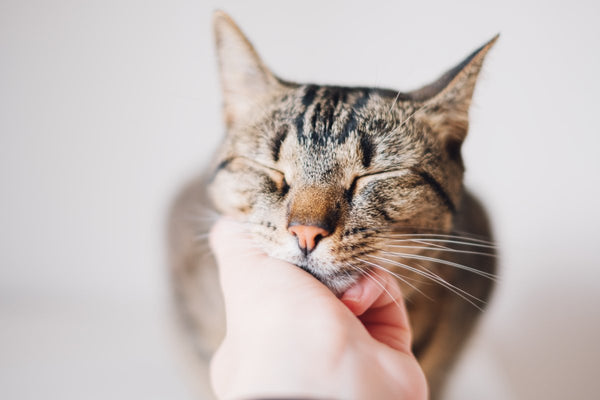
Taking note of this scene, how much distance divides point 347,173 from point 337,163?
0.08ft

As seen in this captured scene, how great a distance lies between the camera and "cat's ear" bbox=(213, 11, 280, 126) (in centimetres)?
74

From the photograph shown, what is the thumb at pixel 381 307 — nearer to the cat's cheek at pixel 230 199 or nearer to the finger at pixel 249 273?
the finger at pixel 249 273

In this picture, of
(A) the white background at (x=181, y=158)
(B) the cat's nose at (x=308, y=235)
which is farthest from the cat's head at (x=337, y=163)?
(A) the white background at (x=181, y=158)

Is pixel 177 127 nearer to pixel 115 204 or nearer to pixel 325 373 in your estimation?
pixel 115 204

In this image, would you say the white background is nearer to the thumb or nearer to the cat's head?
the cat's head

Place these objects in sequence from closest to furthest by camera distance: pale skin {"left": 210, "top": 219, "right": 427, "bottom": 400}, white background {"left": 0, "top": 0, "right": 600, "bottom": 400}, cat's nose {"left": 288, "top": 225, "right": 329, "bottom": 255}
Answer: pale skin {"left": 210, "top": 219, "right": 427, "bottom": 400}, cat's nose {"left": 288, "top": 225, "right": 329, "bottom": 255}, white background {"left": 0, "top": 0, "right": 600, "bottom": 400}

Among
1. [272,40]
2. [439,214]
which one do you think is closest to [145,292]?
[272,40]

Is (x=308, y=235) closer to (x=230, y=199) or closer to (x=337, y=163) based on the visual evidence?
(x=337, y=163)

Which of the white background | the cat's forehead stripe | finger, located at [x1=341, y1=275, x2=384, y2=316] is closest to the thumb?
finger, located at [x1=341, y1=275, x2=384, y2=316]

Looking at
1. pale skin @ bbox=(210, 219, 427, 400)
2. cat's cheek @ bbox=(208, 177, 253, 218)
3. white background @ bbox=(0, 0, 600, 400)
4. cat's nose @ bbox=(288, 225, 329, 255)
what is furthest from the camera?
white background @ bbox=(0, 0, 600, 400)

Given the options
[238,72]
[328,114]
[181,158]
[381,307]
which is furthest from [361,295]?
[181,158]

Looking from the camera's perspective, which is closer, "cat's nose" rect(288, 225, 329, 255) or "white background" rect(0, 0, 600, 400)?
"cat's nose" rect(288, 225, 329, 255)

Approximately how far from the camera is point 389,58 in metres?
0.93

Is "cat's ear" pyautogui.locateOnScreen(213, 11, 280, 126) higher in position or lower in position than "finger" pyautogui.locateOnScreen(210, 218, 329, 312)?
higher
